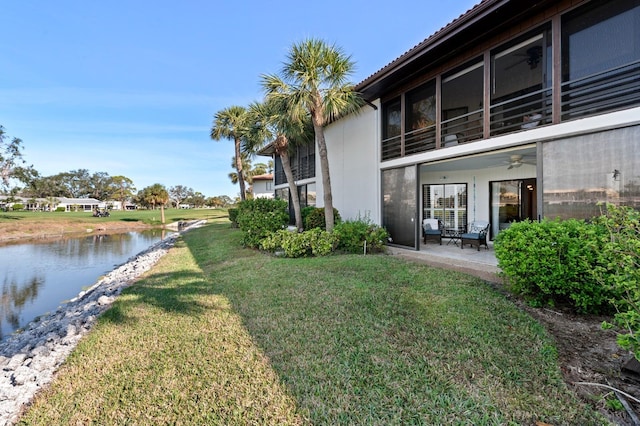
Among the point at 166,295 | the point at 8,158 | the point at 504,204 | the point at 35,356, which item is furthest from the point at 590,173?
the point at 8,158

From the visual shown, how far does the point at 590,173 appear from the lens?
5109 mm

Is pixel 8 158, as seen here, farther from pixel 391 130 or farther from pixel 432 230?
pixel 432 230

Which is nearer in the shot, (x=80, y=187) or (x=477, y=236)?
(x=477, y=236)

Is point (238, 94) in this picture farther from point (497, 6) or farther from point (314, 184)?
point (497, 6)

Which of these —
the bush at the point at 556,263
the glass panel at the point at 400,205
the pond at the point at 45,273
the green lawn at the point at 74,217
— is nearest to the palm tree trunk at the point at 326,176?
the glass panel at the point at 400,205

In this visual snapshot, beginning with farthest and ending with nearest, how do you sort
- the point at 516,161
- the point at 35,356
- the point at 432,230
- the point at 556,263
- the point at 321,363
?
the point at 432,230 < the point at 516,161 < the point at 556,263 < the point at 35,356 < the point at 321,363

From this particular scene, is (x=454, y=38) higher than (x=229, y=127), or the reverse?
(x=229, y=127)

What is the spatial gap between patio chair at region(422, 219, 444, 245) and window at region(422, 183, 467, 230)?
0.53 meters

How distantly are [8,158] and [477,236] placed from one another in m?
44.5

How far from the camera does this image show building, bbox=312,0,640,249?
505 centimetres

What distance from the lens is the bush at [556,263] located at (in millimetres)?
3676

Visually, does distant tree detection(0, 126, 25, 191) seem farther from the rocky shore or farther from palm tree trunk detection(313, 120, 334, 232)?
palm tree trunk detection(313, 120, 334, 232)

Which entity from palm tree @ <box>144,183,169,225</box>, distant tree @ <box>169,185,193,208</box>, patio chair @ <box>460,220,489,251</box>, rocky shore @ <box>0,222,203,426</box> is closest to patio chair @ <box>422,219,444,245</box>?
patio chair @ <box>460,220,489,251</box>

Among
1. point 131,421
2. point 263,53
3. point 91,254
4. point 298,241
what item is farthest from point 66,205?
point 131,421
